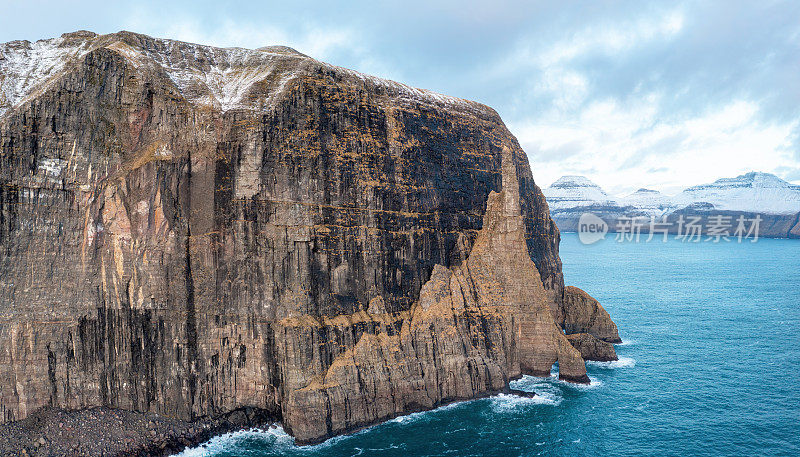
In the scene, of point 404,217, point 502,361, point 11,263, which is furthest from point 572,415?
point 11,263

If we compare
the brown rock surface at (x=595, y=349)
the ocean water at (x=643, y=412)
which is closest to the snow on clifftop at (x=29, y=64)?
the ocean water at (x=643, y=412)

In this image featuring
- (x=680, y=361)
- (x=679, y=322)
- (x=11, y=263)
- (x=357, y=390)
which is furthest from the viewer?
(x=679, y=322)

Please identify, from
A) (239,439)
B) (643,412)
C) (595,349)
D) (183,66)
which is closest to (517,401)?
(643,412)

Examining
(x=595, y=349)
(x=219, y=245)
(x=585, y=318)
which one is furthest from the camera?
(x=585, y=318)

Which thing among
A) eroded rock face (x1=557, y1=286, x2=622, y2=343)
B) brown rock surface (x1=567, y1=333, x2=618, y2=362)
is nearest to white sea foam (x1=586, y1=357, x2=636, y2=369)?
brown rock surface (x1=567, y1=333, x2=618, y2=362)

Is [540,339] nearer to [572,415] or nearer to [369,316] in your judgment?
[572,415]

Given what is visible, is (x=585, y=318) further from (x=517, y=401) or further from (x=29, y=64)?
(x=29, y=64)

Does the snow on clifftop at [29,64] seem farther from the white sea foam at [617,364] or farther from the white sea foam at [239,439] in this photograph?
the white sea foam at [617,364]
